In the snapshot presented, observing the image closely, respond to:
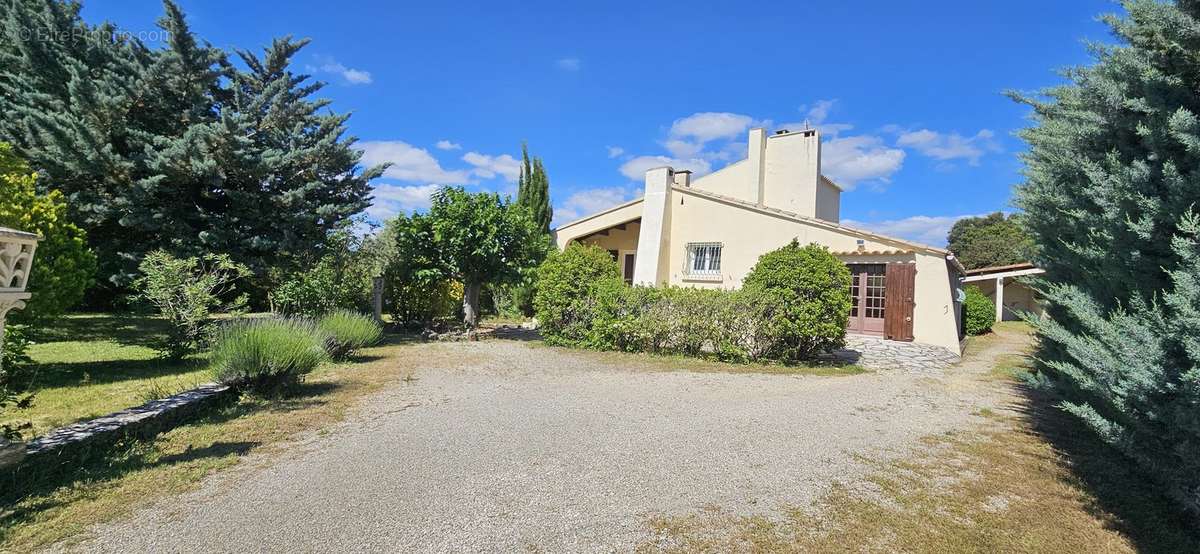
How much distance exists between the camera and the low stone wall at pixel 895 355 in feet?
34.6

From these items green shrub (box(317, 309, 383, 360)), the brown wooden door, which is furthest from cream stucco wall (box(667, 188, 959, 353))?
green shrub (box(317, 309, 383, 360))

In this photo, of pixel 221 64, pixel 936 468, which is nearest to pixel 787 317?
pixel 936 468

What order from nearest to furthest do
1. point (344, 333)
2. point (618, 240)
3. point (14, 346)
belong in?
point (14, 346)
point (344, 333)
point (618, 240)

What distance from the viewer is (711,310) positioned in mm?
10734

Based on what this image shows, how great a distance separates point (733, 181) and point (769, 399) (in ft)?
44.5

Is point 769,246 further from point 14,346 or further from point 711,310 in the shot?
point 14,346

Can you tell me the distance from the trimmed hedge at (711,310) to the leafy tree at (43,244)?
26.2 ft

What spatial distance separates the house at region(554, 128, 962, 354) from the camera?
44.9 feet

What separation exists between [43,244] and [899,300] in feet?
54.5

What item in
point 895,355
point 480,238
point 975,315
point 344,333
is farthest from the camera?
point 975,315

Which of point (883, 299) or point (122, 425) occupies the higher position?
point (883, 299)

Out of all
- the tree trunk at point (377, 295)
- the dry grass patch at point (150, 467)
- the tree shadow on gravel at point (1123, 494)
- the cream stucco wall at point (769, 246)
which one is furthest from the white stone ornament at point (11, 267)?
the cream stucco wall at point (769, 246)

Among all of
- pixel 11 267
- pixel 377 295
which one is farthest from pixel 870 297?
pixel 11 267

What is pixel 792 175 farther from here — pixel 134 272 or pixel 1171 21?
pixel 134 272
